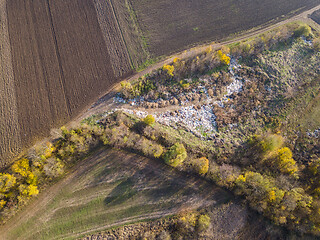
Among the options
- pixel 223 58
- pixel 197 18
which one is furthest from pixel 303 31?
pixel 197 18

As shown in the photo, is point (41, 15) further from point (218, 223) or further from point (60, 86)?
point (218, 223)

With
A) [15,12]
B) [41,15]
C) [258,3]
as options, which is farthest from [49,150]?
[258,3]

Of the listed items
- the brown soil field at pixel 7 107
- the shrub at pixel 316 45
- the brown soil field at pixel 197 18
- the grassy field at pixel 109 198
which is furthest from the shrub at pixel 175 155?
the shrub at pixel 316 45

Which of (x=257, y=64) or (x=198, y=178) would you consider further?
(x=257, y=64)

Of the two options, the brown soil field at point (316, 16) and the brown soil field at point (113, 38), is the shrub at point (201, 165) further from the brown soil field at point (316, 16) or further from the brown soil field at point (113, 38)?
the brown soil field at point (316, 16)

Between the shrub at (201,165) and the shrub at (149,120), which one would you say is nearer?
the shrub at (201,165)

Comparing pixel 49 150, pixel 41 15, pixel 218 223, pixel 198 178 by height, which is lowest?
pixel 218 223

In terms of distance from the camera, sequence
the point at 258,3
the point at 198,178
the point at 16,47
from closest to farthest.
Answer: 1. the point at 198,178
2. the point at 16,47
3. the point at 258,3
